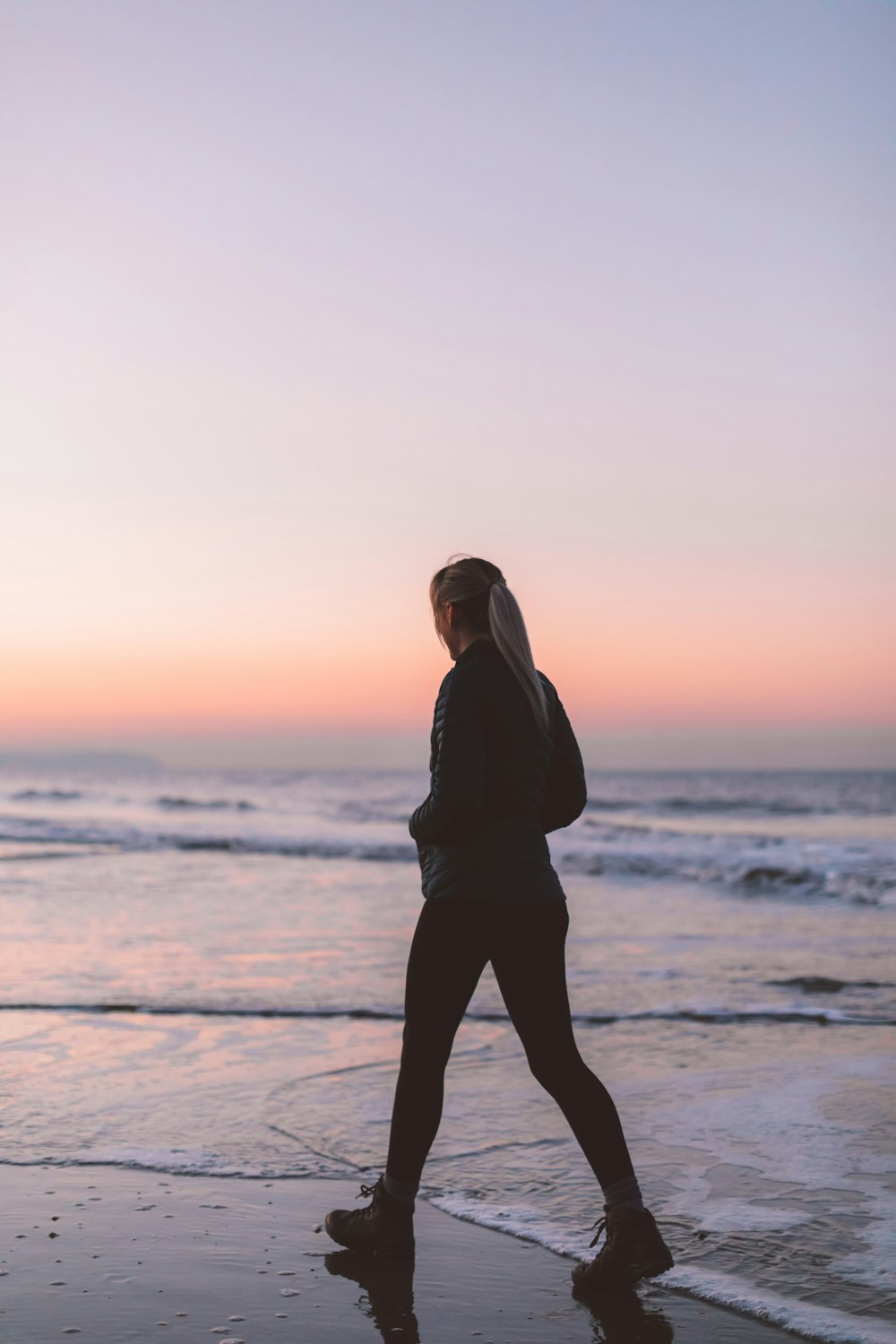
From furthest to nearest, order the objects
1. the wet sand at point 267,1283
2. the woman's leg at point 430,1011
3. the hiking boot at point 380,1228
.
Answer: the hiking boot at point 380,1228 < the woman's leg at point 430,1011 < the wet sand at point 267,1283

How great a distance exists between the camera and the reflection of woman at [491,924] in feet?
10.2

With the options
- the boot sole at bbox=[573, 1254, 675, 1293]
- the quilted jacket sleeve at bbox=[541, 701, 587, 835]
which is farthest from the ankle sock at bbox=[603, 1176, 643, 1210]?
the quilted jacket sleeve at bbox=[541, 701, 587, 835]

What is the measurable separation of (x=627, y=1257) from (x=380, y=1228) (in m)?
0.69

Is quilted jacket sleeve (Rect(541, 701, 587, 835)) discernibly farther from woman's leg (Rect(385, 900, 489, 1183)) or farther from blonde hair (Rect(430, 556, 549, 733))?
woman's leg (Rect(385, 900, 489, 1183))

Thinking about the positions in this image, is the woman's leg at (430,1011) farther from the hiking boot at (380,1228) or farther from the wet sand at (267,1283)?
the wet sand at (267,1283)

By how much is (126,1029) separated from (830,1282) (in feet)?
13.7

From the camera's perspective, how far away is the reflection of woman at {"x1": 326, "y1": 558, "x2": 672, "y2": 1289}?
3109 millimetres

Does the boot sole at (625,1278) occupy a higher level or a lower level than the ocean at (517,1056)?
higher

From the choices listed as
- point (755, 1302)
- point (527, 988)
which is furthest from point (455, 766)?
point (755, 1302)

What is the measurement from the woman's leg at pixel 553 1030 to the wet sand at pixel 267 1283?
37cm

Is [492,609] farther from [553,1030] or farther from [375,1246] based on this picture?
[375,1246]

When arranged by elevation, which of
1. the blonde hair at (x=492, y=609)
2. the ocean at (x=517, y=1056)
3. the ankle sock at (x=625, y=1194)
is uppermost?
the blonde hair at (x=492, y=609)

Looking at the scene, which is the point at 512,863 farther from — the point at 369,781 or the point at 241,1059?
the point at 369,781

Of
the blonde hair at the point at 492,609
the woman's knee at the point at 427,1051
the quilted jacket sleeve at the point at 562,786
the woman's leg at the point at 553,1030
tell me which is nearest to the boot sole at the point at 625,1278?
the woman's leg at the point at 553,1030
